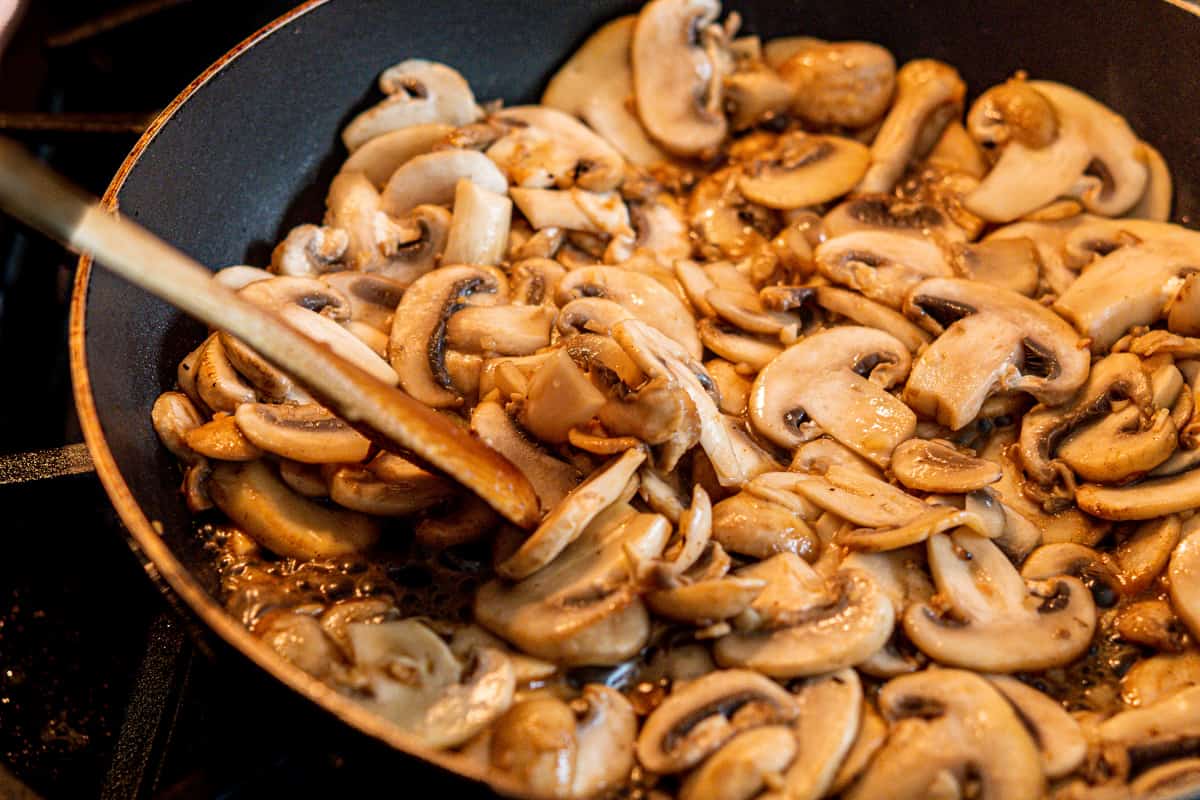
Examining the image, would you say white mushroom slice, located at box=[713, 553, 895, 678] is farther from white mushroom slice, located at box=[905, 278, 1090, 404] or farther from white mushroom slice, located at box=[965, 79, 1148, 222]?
→ white mushroom slice, located at box=[965, 79, 1148, 222]

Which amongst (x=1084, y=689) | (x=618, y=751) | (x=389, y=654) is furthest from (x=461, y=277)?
(x=1084, y=689)

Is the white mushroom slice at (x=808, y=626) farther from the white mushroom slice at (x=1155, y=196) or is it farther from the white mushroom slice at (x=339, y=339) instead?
the white mushroom slice at (x=1155, y=196)

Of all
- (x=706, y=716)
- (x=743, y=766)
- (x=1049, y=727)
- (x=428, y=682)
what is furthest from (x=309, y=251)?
(x=1049, y=727)

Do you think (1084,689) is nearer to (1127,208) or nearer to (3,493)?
(1127,208)

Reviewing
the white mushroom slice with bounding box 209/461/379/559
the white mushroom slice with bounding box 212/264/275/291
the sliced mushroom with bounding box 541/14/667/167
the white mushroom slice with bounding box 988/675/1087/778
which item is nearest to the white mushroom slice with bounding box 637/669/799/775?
the white mushroom slice with bounding box 988/675/1087/778

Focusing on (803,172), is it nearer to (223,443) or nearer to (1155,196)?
(1155,196)
